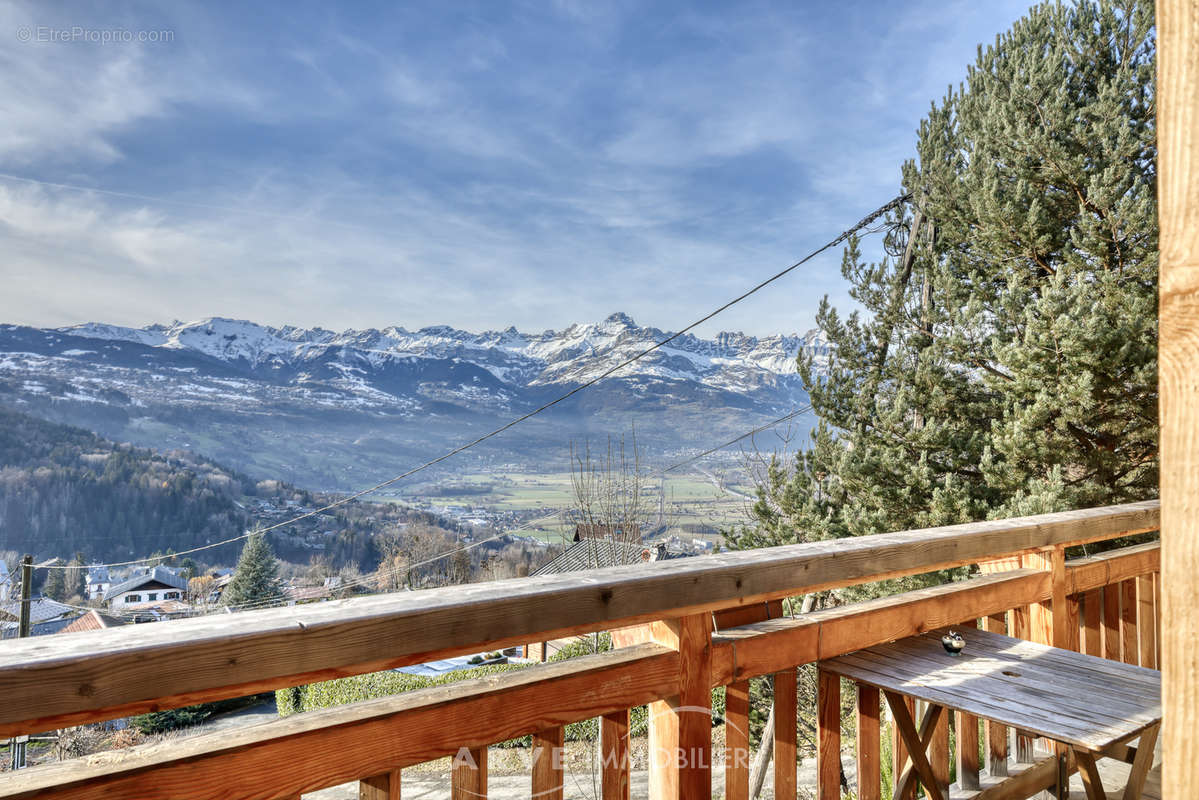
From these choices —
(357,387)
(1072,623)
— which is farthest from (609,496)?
(357,387)

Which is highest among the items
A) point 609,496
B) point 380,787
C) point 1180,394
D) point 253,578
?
point 1180,394

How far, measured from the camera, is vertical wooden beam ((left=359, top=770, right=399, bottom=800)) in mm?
763

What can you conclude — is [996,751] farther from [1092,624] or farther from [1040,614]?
[1092,624]

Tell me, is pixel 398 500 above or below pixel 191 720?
above

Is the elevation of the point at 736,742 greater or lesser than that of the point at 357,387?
lesser

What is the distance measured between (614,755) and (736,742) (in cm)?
23

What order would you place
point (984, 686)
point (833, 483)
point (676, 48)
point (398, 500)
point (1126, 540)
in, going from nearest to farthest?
point (984, 686) < point (1126, 540) < point (833, 483) < point (676, 48) < point (398, 500)

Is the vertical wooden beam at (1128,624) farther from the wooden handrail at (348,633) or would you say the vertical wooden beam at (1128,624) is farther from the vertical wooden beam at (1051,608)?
the wooden handrail at (348,633)

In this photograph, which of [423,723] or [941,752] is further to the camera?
[941,752]

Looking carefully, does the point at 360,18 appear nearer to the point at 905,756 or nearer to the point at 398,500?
the point at 398,500

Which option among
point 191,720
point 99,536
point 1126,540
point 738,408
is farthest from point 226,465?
point 1126,540

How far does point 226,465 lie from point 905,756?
41913 millimetres

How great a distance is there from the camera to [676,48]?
20.7m

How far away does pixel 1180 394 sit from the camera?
46 cm
